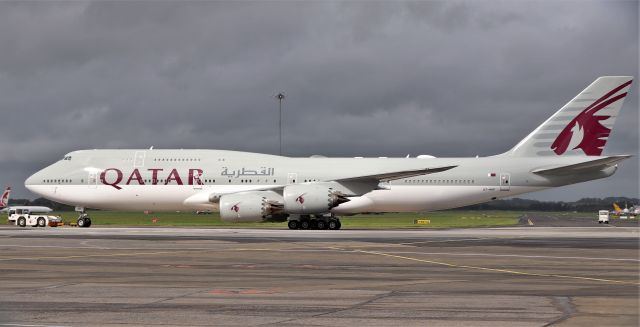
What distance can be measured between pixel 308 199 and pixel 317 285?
99.2 ft

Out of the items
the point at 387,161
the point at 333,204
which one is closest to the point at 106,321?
the point at 333,204

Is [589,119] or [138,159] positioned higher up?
[589,119]

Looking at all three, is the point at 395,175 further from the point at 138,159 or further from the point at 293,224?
the point at 138,159

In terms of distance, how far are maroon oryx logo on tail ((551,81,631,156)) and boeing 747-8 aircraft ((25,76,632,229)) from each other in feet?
0.21

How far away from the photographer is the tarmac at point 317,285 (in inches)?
456

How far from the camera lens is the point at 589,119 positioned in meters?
49.0

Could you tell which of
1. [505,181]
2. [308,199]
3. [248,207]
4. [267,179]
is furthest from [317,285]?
[505,181]

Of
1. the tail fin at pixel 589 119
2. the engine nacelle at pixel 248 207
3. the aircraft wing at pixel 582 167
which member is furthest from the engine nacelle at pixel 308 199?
the tail fin at pixel 589 119

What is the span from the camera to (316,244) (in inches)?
1194

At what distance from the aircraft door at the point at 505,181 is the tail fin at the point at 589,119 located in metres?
3.20

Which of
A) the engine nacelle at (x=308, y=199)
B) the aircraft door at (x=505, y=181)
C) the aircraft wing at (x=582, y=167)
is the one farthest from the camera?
the aircraft door at (x=505, y=181)

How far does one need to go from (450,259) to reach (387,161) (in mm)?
27170

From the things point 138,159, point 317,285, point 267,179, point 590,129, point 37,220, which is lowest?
point 317,285

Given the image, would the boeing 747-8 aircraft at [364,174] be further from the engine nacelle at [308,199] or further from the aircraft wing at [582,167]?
the engine nacelle at [308,199]
